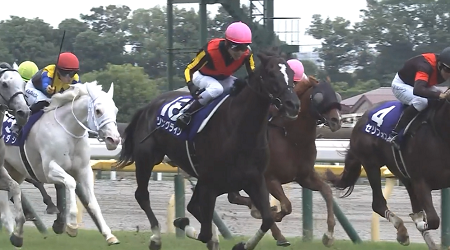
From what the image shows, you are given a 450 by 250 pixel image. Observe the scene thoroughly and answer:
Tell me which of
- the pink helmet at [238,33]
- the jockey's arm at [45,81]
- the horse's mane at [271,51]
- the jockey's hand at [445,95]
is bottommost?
the jockey's arm at [45,81]

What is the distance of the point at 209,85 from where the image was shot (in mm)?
7473

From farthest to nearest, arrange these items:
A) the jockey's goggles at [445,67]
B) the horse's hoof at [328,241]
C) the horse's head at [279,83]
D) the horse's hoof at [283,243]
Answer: the horse's hoof at [328,241]
the jockey's goggles at [445,67]
the horse's hoof at [283,243]
the horse's head at [279,83]

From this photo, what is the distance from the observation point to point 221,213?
1070 cm

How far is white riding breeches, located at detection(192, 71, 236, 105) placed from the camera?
24.2ft

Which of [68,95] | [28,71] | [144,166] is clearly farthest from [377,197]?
[28,71]

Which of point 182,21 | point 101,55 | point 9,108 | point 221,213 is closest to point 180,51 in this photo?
point 221,213

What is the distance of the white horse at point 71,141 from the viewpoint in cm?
786

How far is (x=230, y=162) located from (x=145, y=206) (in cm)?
166

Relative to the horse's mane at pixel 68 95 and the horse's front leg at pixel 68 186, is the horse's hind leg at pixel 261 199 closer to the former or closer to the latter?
the horse's front leg at pixel 68 186

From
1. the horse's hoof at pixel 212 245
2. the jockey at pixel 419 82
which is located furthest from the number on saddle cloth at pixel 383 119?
the horse's hoof at pixel 212 245

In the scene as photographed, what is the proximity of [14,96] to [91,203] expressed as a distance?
1253 mm

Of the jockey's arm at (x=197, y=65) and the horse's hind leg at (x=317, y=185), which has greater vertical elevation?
the jockey's arm at (x=197, y=65)

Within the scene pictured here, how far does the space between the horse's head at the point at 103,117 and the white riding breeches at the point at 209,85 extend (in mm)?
835

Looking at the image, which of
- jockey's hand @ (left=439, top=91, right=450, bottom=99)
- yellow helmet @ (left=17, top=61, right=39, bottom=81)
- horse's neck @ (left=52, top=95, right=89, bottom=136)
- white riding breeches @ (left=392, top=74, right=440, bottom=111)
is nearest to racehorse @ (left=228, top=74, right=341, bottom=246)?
white riding breeches @ (left=392, top=74, right=440, bottom=111)
